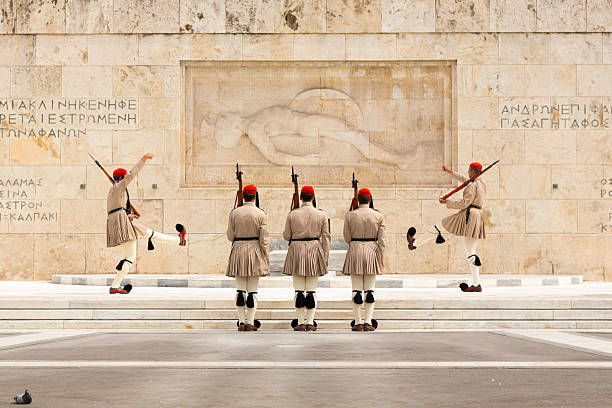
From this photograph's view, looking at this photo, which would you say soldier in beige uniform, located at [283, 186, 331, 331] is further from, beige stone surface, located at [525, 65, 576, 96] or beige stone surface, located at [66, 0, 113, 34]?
beige stone surface, located at [66, 0, 113, 34]

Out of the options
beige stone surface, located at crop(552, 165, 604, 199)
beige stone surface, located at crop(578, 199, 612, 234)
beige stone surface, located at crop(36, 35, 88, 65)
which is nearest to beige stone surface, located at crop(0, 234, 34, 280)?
beige stone surface, located at crop(36, 35, 88, 65)

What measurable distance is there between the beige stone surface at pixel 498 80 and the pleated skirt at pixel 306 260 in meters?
8.27

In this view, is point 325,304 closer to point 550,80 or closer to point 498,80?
point 498,80

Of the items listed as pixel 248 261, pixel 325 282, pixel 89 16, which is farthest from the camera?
pixel 89 16

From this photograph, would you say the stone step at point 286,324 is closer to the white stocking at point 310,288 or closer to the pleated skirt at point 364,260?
the white stocking at point 310,288

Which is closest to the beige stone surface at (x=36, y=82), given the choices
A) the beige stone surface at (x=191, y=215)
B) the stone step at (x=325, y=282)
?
the beige stone surface at (x=191, y=215)

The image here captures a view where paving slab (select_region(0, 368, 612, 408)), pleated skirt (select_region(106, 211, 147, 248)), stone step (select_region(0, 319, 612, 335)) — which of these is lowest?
paving slab (select_region(0, 368, 612, 408))

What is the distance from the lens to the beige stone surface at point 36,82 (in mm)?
19516

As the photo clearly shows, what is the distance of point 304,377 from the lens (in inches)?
312

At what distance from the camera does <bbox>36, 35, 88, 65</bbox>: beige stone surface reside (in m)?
19.5

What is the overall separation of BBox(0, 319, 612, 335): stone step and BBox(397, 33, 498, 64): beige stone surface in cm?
791

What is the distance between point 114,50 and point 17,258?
4.38m

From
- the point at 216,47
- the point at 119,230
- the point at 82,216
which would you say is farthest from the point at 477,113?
the point at 119,230

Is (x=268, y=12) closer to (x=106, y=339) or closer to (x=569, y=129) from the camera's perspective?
(x=569, y=129)
